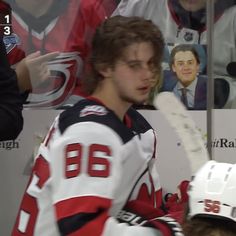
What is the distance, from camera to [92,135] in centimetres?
209

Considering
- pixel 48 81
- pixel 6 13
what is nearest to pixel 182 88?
pixel 48 81

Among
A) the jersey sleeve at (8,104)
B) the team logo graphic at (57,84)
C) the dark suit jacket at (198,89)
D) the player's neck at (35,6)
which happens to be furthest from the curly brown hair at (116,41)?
the player's neck at (35,6)

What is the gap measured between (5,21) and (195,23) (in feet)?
3.14

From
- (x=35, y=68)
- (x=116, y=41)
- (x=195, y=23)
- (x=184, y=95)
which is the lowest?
(x=184, y=95)

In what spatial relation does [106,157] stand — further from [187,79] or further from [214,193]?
[187,79]

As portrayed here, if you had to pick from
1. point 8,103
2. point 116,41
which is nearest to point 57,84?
point 8,103

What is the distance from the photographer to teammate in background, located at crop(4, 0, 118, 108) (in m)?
3.67

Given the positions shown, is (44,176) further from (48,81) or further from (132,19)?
(48,81)

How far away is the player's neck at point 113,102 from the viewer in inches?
89.0

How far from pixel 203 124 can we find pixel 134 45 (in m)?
1.20

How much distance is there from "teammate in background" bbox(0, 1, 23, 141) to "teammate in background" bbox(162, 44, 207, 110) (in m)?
1.04

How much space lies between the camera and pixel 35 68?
3600mm

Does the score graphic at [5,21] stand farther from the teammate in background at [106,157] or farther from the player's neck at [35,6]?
the teammate in background at [106,157]

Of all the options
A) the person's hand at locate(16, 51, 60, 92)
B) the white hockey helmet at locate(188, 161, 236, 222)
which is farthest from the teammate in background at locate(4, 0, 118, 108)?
the white hockey helmet at locate(188, 161, 236, 222)
